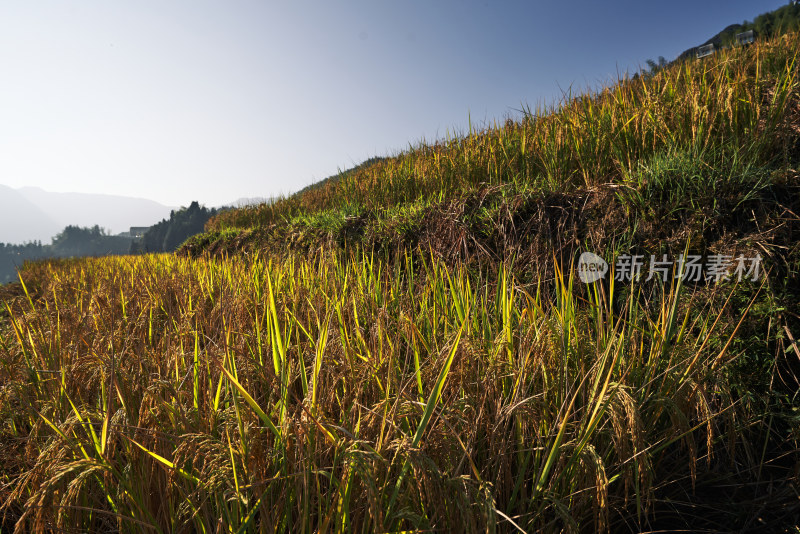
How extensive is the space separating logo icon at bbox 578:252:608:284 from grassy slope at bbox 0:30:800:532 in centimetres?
10

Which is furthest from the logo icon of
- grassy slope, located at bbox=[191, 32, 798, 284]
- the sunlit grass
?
the sunlit grass

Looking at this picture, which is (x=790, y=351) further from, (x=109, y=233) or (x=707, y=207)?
(x=109, y=233)

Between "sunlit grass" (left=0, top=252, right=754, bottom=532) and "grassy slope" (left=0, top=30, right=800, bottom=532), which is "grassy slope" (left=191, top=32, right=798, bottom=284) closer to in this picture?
"grassy slope" (left=0, top=30, right=800, bottom=532)

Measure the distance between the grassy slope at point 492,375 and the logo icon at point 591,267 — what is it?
0.34 ft

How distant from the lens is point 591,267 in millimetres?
2496

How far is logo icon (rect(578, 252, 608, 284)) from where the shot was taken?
2459 mm

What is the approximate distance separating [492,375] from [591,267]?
1.53 meters

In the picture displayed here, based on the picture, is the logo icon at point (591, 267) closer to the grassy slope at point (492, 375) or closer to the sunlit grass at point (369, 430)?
the grassy slope at point (492, 375)

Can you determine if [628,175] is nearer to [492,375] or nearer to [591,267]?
[591,267]

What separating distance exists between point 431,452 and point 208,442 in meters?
0.64

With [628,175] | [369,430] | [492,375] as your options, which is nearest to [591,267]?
[628,175]

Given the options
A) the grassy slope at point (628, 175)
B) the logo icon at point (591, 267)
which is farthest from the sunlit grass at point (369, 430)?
the grassy slope at point (628, 175)

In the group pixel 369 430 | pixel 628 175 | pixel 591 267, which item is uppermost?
pixel 628 175

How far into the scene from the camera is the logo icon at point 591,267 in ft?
8.07
